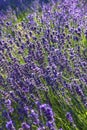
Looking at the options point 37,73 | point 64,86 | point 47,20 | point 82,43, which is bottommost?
point 64,86

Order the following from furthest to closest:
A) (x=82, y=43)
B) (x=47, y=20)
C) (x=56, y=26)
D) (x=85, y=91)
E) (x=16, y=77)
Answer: (x=47, y=20)
(x=56, y=26)
(x=82, y=43)
(x=16, y=77)
(x=85, y=91)

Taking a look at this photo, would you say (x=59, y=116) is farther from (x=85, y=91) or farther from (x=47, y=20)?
(x=47, y=20)

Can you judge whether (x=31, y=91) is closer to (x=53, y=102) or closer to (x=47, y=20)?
(x=53, y=102)

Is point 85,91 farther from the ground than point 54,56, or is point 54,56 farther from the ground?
point 54,56

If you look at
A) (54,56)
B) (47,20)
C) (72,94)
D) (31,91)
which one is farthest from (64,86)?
(47,20)

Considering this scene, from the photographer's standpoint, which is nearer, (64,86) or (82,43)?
(64,86)

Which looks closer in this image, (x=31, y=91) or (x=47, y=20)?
(x=31, y=91)

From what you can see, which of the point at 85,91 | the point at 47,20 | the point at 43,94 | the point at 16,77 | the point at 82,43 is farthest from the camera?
the point at 47,20

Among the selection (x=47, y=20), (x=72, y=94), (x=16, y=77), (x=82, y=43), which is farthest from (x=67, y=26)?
(x=72, y=94)

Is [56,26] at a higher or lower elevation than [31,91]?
higher
